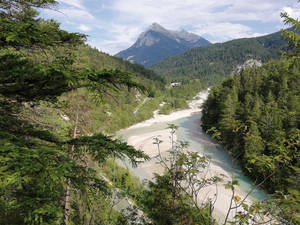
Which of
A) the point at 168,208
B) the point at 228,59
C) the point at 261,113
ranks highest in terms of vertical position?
the point at 228,59

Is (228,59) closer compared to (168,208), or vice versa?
(168,208)

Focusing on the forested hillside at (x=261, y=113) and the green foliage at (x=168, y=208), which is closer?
the green foliage at (x=168, y=208)

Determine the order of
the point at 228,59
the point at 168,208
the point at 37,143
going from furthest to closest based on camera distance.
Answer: the point at 228,59, the point at 168,208, the point at 37,143

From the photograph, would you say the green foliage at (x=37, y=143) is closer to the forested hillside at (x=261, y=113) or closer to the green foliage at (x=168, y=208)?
the green foliage at (x=168, y=208)

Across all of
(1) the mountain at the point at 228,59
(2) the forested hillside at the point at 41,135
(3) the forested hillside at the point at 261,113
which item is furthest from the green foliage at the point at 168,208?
(1) the mountain at the point at 228,59

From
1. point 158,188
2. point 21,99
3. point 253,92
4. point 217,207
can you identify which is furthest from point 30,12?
point 253,92

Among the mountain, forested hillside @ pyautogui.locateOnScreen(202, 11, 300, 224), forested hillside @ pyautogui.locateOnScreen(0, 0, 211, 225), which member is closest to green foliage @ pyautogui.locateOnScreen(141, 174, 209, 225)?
forested hillside @ pyautogui.locateOnScreen(0, 0, 211, 225)

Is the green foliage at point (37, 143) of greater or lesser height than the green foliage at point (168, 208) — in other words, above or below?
above

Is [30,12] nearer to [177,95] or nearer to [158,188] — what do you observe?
[158,188]

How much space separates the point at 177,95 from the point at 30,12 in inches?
3203

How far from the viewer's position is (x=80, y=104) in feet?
24.7

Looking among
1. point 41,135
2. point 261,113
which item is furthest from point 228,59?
point 41,135

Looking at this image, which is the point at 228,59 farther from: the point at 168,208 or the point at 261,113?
the point at 168,208

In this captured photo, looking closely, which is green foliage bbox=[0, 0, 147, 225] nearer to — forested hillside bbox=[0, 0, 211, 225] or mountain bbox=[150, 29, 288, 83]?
forested hillside bbox=[0, 0, 211, 225]
